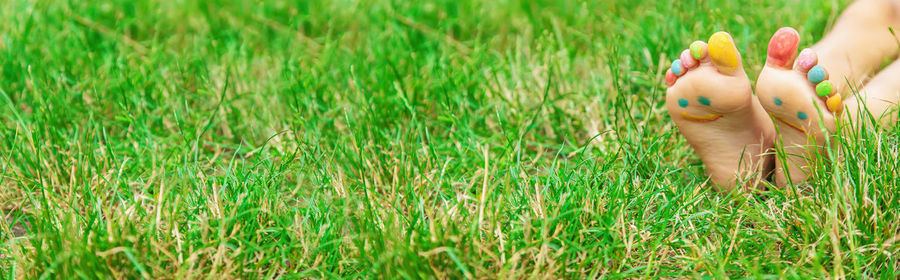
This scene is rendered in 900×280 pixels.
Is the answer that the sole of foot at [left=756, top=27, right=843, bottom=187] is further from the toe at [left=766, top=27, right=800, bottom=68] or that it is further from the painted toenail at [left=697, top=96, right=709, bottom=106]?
the painted toenail at [left=697, top=96, right=709, bottom=106]

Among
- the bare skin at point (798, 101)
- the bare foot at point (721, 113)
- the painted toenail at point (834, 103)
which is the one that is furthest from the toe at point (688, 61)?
the painted toenail at point (834, 103)

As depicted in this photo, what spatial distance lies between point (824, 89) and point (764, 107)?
0.42 feet

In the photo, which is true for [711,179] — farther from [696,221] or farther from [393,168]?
[393,168]

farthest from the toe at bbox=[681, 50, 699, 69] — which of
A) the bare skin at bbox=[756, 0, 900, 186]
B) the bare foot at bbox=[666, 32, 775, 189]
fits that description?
the bare skin at bbox=[756, 0, 900, 186]

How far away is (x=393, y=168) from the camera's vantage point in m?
1.91

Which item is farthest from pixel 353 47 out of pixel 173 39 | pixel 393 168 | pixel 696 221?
pixel 696 221

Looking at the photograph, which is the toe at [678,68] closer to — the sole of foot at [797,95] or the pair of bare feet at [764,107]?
the pair of bare feet at [764,107]

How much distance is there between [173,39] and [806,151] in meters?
2.31

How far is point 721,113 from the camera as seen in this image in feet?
5.35

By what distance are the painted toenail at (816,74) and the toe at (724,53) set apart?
13 centimetres

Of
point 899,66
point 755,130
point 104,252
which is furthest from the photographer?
point 899,66

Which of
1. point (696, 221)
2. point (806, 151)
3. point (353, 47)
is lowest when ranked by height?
point (696, 221)

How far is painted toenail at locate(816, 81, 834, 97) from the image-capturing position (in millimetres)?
1515

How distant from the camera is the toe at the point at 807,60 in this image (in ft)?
4.95
